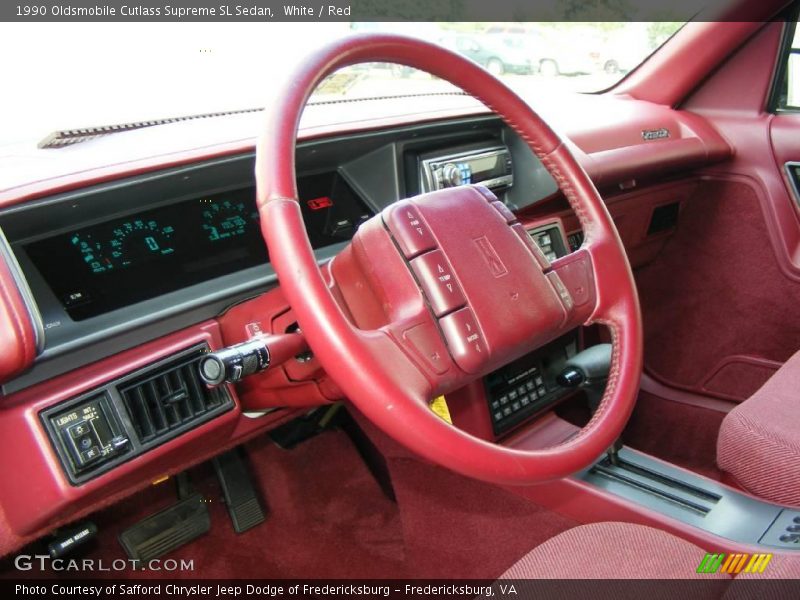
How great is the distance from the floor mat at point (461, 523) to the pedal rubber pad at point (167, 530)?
1.71ft

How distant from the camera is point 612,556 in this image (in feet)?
3.36

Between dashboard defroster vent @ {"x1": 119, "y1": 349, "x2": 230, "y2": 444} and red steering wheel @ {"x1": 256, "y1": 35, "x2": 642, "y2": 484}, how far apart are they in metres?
0.33

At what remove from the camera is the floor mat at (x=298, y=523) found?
171 centimetres

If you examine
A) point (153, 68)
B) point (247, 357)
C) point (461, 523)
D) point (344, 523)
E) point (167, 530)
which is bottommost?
point (344, 523)

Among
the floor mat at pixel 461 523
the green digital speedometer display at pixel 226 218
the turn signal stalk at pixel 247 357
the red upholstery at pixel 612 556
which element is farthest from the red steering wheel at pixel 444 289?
the floor mat at pixel 461 523

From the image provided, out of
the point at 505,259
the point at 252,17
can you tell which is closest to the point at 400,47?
the point at 505,259

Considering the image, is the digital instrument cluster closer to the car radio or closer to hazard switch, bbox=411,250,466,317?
the car radio

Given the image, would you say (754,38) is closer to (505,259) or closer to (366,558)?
(505,259)

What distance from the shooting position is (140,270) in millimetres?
1167

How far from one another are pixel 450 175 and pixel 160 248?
0.63 meters

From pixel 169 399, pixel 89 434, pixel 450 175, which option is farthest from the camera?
pixel 450 175

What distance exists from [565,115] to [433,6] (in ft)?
→ 1.93

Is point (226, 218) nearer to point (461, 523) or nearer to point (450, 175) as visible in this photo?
point (450, 175)

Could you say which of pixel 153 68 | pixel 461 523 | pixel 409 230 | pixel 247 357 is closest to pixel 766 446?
pixel 461 523
